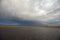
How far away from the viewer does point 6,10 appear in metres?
1.13

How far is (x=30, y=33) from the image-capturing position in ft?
3.69

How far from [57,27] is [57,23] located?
0.04 metres

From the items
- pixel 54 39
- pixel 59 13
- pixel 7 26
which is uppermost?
pixel 59 13

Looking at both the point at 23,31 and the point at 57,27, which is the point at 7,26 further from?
the point at 57,27

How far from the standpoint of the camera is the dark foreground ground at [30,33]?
1.11 meters

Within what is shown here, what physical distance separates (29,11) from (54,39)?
1.31ft

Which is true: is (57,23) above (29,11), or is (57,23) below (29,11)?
below

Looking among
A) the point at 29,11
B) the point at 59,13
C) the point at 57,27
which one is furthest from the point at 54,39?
the point at 29,11

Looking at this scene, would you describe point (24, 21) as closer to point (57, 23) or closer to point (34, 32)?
point (34, 32)

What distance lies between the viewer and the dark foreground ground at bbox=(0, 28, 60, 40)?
3.66 ft

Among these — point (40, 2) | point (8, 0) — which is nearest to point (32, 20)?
point (40, 2)

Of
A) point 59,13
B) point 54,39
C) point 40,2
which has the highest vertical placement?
point 40,2

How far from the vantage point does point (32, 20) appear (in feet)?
3.72

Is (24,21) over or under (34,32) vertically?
over
